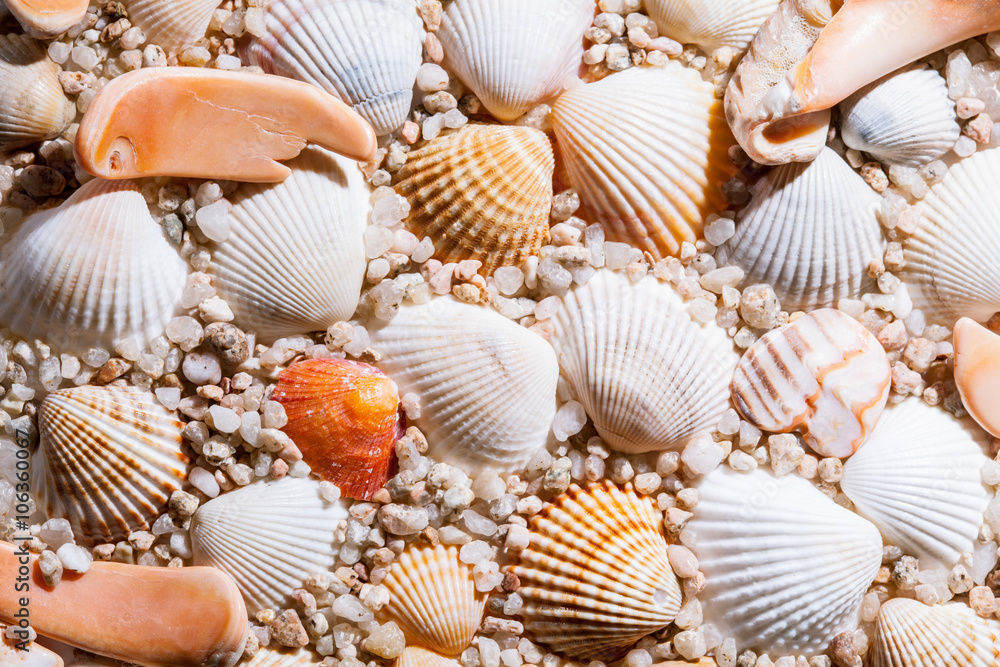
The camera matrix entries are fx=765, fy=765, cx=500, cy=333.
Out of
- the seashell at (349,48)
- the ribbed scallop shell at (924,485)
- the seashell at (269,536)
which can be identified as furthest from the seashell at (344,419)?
the ribbed scallop shell at (924,485)

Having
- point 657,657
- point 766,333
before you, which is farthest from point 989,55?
point 657,657

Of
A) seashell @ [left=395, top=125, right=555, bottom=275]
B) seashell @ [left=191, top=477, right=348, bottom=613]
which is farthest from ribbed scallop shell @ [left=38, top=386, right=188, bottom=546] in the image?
seashell @ [left=395, top=125, right=555, bottom=275]

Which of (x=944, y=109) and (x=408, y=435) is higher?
(x=944, y=109)

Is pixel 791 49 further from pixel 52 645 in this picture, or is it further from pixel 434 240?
pixel 52 645

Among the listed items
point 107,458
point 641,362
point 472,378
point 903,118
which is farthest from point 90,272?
point 903,118

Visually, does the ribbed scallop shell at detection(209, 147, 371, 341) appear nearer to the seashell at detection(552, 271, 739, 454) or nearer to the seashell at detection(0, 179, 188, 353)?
the seashell at detection(0, 179, 188, 353)

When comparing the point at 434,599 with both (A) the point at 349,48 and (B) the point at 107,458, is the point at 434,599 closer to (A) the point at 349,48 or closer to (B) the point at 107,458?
(B) the point at 107,458

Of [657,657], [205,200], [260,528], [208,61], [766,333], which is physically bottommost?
[657,657]
